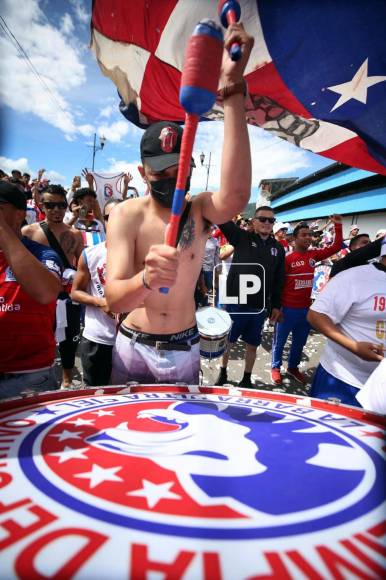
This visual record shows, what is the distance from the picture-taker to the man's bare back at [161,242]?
1.59 meters

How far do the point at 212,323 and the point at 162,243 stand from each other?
177 centimetres

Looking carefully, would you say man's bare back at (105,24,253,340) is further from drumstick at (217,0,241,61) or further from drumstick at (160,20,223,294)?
drumstick at (160,20,223,294)

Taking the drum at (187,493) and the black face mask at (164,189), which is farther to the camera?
the black face mask at (164,189)

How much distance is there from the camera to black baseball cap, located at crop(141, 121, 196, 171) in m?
1.41

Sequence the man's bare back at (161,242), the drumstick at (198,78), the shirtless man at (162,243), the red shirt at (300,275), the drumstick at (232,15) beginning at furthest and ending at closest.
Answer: the red shirt at (300,275)
the man's bare back at (161,242)
the shirtless man at (162,243)
the drumstick at (232,15)
the drumstick at (198,78)

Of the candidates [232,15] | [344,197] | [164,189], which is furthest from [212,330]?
[344,197]

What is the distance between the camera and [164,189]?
150cm

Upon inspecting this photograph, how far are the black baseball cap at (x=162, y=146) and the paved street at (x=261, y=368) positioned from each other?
299cm

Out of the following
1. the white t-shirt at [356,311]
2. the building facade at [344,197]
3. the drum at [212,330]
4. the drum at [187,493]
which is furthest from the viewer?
the building facade at [344,197]

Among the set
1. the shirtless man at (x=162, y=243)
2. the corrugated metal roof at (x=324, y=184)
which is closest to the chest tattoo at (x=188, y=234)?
the shirtless man at (x=162, y=243)

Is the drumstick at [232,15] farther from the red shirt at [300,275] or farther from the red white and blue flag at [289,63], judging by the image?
the red shirt at [300,275]

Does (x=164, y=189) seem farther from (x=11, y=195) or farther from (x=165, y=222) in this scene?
(x=11, y=195)

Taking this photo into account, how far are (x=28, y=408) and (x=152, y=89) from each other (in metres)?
3.74

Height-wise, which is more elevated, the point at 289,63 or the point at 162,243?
the point at 289,63
